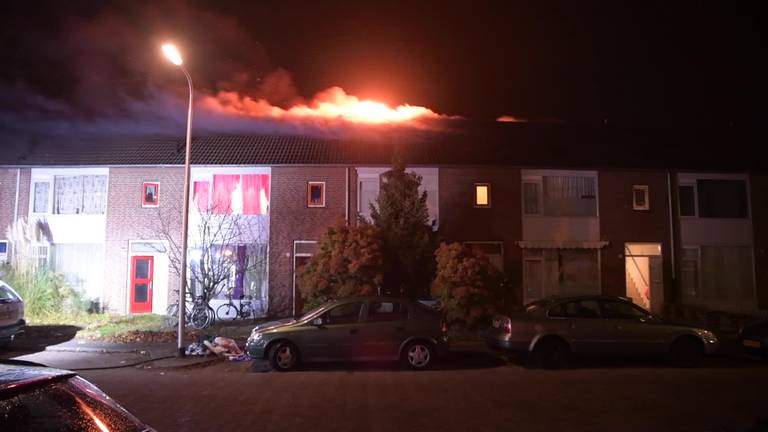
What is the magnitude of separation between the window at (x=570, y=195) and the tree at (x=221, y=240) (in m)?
10.5

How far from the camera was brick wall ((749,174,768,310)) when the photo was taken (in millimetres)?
19859

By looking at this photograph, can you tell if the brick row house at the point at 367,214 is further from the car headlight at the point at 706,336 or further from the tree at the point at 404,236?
the car headlight at the point at 706,336

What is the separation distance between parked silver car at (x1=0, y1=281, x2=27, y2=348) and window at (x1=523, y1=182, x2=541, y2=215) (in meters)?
15.5

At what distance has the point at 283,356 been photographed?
10.2 m

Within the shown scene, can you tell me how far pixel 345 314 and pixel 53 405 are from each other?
26.2 ft

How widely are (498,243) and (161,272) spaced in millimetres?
12064

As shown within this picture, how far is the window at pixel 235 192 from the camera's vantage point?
62.2ft

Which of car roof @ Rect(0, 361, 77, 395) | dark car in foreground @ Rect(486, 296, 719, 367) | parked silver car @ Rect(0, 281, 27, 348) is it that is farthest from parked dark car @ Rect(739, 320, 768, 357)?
parked silver car @ Rect(0, 281, 27, 348)

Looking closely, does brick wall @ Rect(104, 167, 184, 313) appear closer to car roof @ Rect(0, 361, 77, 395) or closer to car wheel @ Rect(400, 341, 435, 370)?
car wheel @ Rect(400, 341, 435, 370)

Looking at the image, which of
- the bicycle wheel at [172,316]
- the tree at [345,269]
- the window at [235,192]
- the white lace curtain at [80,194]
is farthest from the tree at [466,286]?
the white lace curtain at [80,194]

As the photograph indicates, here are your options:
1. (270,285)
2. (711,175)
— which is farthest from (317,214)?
(711,175)

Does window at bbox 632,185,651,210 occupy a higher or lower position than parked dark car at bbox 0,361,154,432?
higher

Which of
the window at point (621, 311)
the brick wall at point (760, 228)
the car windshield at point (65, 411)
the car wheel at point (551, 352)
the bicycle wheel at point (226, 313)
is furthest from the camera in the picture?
the brick wall at point (760, 228)

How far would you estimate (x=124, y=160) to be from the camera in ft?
62.6
